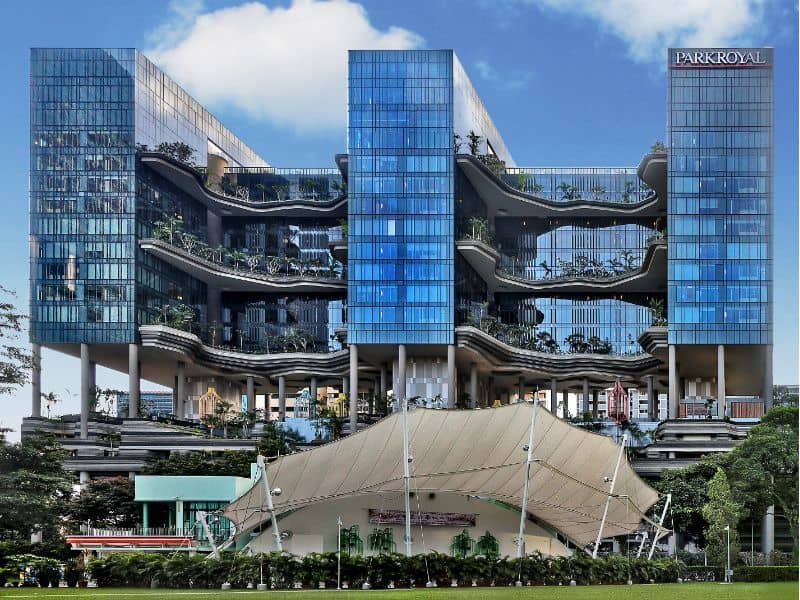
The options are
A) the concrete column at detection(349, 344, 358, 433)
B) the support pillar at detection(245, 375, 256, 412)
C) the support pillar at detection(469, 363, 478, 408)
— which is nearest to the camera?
the concrete column at detection(349, 344, 358, 433)

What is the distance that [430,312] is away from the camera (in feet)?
238

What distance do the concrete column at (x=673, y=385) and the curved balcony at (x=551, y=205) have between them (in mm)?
12189

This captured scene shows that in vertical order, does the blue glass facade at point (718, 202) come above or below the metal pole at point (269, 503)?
above

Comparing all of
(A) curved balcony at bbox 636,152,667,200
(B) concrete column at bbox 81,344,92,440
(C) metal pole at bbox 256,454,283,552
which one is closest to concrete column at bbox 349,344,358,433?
(B) concrete column at bbox 81,344,92,440

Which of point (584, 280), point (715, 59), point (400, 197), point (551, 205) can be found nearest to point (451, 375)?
point (400, 197)

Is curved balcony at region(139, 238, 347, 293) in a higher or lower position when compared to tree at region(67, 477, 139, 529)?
higher

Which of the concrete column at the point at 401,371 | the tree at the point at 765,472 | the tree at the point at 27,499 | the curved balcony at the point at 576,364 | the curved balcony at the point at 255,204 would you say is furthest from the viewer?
the curved balcony at the point at 576,364

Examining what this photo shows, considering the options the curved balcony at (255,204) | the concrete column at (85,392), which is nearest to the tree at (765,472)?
the concrete column at (85,392)

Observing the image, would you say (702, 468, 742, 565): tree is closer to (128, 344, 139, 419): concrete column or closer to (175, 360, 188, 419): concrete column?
(128, 344, 139, 419): concrete column

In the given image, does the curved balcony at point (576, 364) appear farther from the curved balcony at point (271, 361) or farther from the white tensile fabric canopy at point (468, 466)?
the white tensile fabric canopy at point (468, 466)

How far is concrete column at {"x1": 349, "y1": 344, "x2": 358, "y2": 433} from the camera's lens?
7319 centimetres

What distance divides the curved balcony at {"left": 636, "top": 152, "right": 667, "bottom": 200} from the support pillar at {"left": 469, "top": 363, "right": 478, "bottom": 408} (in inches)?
551

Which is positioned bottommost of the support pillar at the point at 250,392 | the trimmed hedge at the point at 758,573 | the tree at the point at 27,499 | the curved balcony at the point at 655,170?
the trimmed hedge at the point at 758,573

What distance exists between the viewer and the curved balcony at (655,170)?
74.6m
